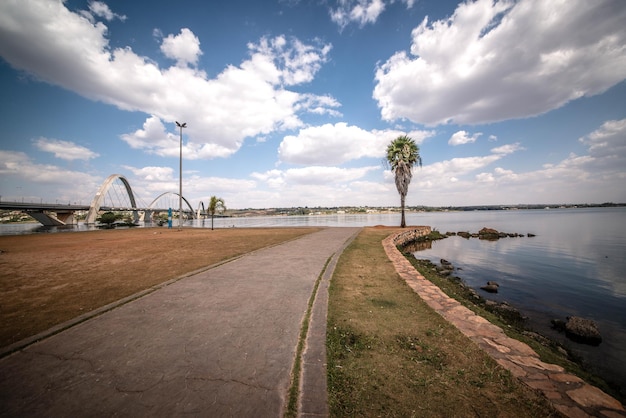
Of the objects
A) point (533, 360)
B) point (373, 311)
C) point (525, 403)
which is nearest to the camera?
point (525, 403)

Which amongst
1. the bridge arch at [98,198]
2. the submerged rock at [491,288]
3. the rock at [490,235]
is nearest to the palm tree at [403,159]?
the rock at [490,235]

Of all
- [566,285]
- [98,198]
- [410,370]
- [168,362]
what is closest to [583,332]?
[410,370]

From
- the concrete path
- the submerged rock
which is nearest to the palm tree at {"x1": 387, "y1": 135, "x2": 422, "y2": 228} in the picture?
the submerged rock

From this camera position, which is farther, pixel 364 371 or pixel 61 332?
pixel 61 332

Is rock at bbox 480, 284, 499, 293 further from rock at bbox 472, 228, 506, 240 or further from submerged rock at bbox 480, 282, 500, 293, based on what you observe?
rock at bbox 472, 228, 506, 240

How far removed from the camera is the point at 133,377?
131 inches

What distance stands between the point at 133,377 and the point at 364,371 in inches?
126

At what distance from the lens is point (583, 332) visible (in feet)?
22.0

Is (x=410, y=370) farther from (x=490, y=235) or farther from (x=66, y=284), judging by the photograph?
(x=490, y=235)

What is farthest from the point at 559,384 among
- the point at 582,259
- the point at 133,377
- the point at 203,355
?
the point at 582,259

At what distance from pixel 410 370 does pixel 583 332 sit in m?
6.98

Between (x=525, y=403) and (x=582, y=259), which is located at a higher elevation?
(x=525, y=403)

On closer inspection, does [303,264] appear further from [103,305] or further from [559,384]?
[559,384]

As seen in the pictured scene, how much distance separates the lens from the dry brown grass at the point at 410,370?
282 cm
